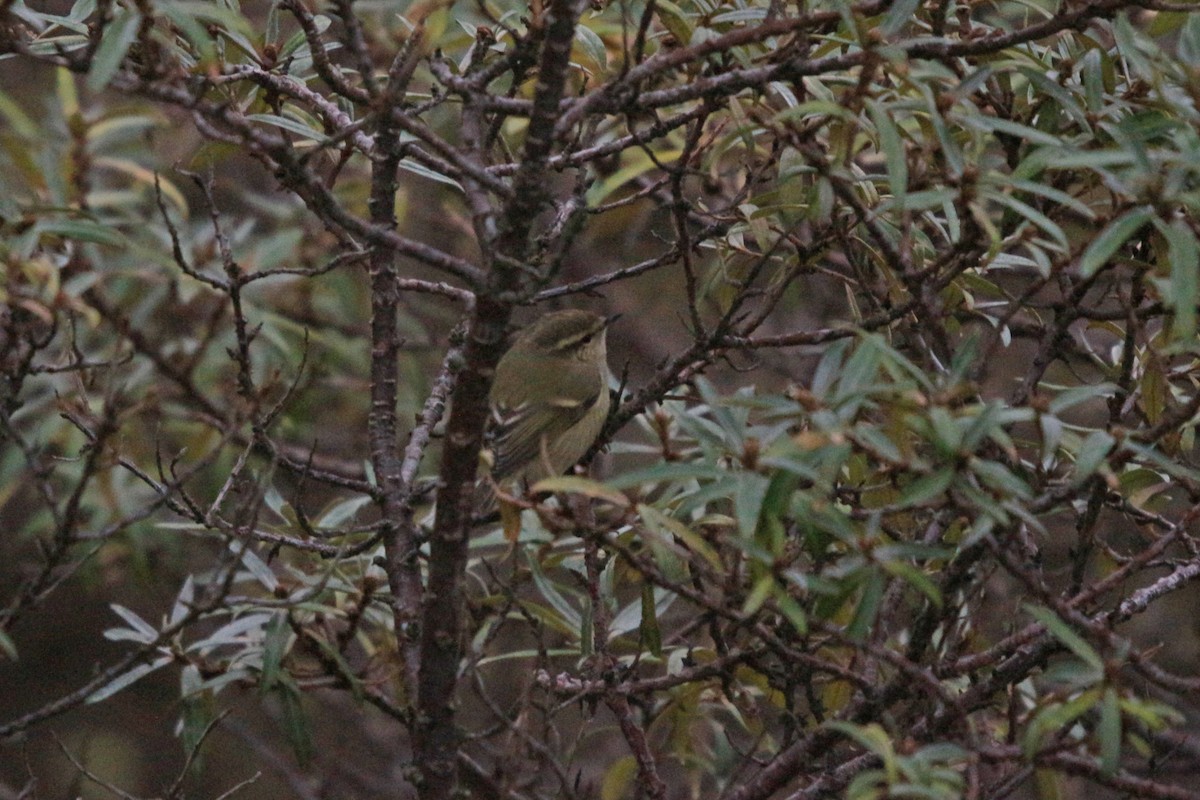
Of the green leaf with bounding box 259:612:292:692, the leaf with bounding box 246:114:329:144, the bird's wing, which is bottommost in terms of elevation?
the bird's wing

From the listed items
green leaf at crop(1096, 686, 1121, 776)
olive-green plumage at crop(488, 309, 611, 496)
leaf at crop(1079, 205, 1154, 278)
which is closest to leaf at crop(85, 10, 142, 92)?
leaf at crop(1079, 205, 1154, 278)

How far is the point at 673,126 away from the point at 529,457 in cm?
244

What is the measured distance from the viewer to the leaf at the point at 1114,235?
2.25m

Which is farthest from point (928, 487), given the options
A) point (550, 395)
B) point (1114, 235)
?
point (550, 395)

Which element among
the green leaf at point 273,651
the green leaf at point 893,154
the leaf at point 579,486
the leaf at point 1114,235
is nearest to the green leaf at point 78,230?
the green leaf at point 273,651

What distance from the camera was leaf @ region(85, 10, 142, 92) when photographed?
7.04ft

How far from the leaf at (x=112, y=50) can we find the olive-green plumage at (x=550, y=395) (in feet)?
8.49

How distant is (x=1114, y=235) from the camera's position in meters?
2.29

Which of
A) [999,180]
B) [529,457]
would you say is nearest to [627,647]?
[529,457]

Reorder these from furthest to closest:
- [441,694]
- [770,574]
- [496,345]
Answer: [441,694]
[496,345]
[770,574]

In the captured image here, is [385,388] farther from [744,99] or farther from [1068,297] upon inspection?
[1068,297]

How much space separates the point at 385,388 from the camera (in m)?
3.34

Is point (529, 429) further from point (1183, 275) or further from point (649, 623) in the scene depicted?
point (1183, 275)

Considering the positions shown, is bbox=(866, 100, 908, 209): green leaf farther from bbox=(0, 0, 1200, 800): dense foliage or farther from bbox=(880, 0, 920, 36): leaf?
bbox=(880, 0, 920, 36): leaf
